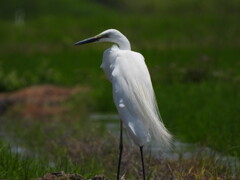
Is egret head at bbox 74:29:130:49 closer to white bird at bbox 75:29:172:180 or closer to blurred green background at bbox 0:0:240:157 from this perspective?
white bird at bbox 75:29:172:180

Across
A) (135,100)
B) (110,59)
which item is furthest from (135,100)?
(110,59)

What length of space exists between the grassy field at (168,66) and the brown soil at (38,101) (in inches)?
23.3

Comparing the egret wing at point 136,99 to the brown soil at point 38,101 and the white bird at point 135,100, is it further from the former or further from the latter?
the brown soil at point 38,101

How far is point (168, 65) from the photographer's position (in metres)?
11.8

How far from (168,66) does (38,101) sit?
2785mm

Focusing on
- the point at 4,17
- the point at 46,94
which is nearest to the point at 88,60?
the point at 46,94

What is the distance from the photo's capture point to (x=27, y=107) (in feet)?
35.0

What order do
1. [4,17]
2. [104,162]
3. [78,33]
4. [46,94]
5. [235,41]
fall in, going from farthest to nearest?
[4,17] < [78,33] < [235,41] < [46,94] < [104,162]

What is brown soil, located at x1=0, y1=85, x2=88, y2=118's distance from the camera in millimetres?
10469

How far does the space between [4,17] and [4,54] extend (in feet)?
90.3

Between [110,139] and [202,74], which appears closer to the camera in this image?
[110,139]

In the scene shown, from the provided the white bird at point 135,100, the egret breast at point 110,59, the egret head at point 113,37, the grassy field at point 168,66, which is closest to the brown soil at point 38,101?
the grassy field at point 168,66

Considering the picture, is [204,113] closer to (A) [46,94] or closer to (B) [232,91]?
(B) [232,91]

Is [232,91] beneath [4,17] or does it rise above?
beneath
